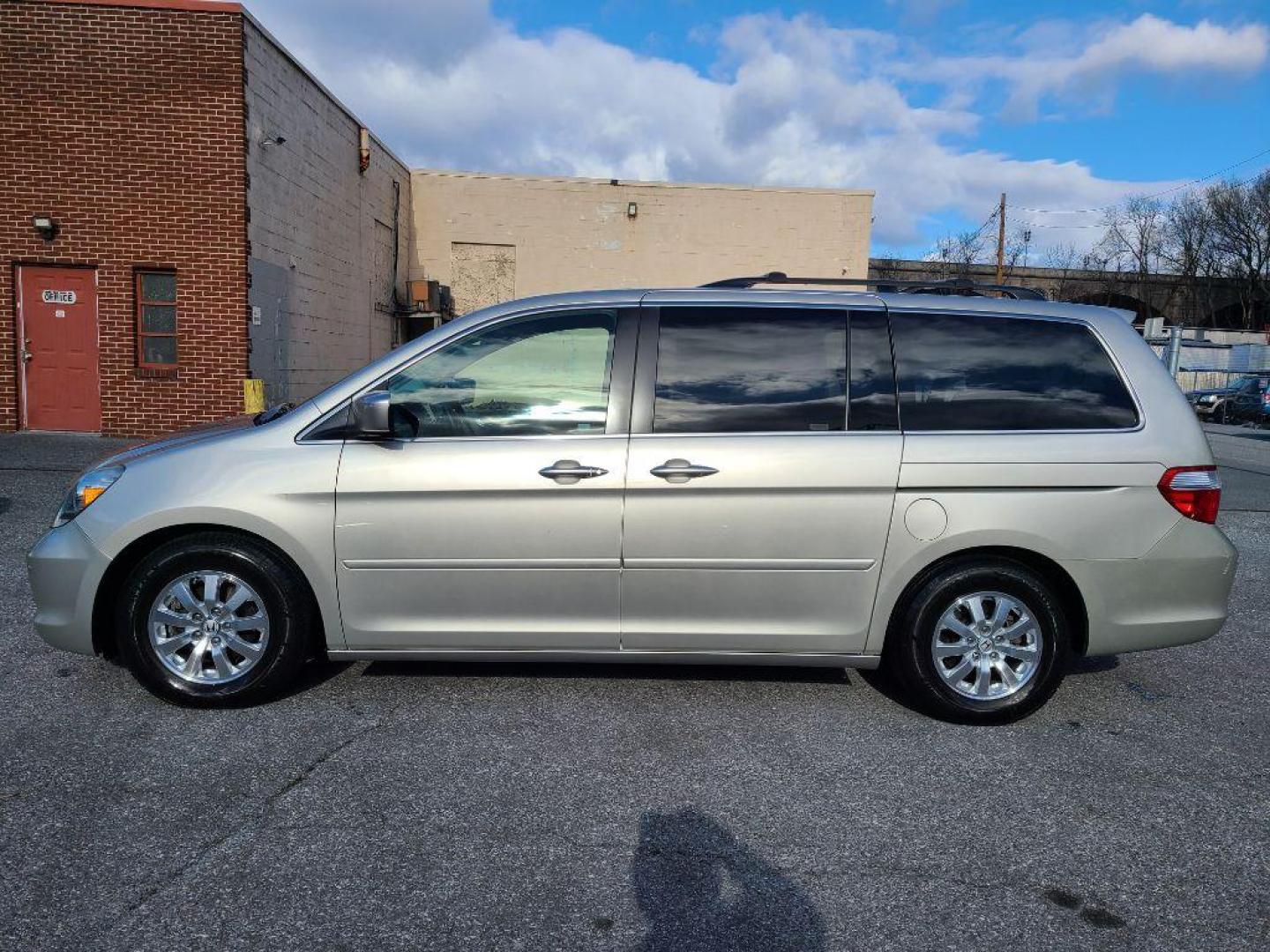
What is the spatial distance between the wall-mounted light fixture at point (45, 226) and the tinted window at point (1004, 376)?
13.2 meters

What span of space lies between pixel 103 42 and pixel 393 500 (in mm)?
12691

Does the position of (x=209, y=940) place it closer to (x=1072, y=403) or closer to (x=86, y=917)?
(x=86, y=917)

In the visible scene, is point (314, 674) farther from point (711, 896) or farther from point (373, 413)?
point (711, 896)

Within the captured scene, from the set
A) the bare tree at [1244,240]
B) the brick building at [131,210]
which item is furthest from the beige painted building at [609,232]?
the bare tree at [1244,240]

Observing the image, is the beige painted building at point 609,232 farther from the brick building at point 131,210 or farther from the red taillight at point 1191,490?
the red taillight at point 1191,490

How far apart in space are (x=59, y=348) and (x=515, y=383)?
40.3 feet

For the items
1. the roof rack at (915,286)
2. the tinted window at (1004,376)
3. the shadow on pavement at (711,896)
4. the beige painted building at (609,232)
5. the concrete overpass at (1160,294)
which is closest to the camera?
the shadow on pavement at (711,896)

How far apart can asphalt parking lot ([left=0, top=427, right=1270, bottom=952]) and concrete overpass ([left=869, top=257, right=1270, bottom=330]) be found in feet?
176

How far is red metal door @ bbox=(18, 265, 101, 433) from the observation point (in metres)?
13.3

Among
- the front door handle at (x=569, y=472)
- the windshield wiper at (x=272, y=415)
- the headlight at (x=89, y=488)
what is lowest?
the headlight at (x=89, y=488)

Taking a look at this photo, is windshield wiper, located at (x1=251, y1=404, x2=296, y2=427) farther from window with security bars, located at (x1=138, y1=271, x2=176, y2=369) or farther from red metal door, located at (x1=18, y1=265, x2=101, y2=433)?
red metal door, located at (x1=18, y1=265, x2=101, y2=433)

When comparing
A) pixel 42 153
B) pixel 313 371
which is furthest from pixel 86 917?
pixel 313 371

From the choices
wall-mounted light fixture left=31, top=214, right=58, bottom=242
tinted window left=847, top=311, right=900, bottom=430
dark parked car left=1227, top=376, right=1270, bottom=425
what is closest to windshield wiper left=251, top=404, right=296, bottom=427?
tinted window left=847, top=311, right=900, bottom=430

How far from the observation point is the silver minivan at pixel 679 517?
391 cm
